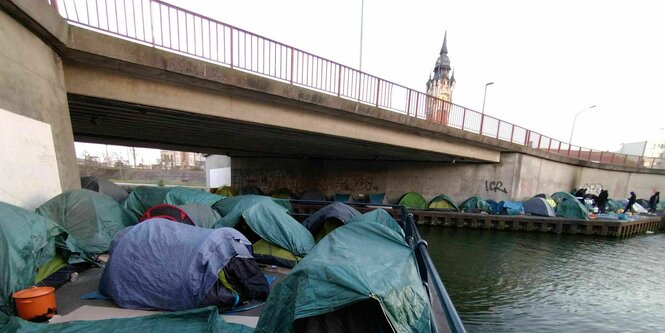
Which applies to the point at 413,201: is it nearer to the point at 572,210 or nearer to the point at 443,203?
the point at 443,203

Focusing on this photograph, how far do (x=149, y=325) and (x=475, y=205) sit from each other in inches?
675

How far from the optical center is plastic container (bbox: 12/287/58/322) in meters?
3.36

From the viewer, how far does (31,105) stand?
16.3ft

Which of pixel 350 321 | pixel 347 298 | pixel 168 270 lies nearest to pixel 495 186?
pixel 350 321

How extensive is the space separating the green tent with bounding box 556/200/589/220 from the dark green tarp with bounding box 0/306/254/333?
18.8 metres

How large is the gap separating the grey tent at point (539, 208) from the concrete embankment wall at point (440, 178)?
0.99 m

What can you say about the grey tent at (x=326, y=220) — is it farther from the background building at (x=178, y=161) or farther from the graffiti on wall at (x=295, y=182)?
the background building at (x=178, y=161)

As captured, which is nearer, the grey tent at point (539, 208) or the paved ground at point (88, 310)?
the paved ground at point (88, 310)

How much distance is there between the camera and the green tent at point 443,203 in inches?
679

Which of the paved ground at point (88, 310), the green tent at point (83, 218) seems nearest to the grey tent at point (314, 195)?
the green tent at point (83, 218)

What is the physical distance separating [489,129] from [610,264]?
785cm

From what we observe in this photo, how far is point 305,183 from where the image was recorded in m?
22.3

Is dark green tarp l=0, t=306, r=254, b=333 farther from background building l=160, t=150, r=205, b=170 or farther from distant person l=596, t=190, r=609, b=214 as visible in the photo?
background building l=160, t=150, r=205, b=170

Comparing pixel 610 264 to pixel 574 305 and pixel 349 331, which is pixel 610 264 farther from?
pixel 349 331
